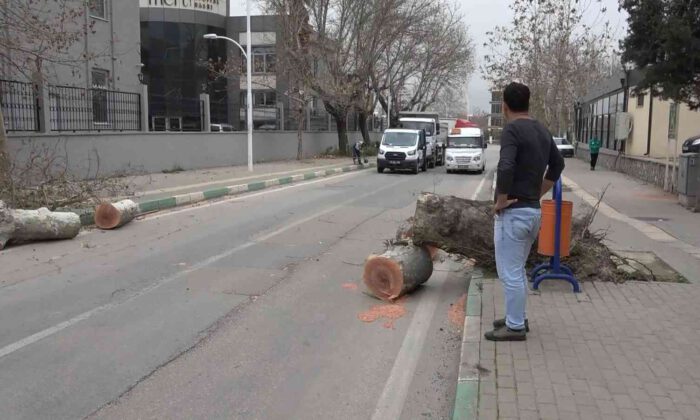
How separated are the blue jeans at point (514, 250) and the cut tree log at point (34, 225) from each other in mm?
7429

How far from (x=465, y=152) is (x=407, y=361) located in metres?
24.4

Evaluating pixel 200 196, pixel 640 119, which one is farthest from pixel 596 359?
pixel 640 119

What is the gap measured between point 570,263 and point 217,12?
45.3 metres

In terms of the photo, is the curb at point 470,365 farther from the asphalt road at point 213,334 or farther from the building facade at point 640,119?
the building facade at point 640,119

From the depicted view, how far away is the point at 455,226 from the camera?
7.08 meters

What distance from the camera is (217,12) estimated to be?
4769cm

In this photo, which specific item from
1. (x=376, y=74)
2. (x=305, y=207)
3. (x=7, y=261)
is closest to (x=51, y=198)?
(x=7, y=261)

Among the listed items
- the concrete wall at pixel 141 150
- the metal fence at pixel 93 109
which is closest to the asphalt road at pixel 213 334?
the concrete wall at pixel 141 150

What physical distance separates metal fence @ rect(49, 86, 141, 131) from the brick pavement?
49.0 ft

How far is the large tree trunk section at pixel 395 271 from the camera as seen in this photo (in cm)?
661

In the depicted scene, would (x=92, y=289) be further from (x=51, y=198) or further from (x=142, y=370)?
(x=51, y=198)

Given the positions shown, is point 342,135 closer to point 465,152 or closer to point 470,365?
point 465,152

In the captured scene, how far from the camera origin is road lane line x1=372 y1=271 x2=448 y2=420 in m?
4.17

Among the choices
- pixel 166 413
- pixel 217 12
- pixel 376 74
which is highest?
pixel 217 12
